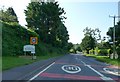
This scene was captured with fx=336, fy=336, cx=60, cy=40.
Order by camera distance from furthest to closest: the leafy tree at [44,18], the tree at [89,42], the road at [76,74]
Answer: the tree at [89,42], the leafy tree at [44,18], the road at [76,74]

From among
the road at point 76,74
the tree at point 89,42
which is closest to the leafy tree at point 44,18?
the road at point 76,74

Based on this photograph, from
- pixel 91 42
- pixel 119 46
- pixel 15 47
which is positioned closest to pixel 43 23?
pixel 119 46

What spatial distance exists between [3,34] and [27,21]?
38922mm

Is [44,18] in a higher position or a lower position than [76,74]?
higher

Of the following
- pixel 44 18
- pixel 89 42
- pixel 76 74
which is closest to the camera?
pixel 76 74

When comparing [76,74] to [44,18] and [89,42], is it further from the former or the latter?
[89,42]

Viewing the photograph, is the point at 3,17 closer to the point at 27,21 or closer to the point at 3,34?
the point at 27,21

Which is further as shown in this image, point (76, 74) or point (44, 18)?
point (44, 18)

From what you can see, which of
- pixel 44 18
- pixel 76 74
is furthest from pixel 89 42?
pixel 76 74

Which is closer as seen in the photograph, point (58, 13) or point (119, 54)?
point (119, 54)

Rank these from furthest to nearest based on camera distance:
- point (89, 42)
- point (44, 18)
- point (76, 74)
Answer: point (89, 42), point (44, 18), point (76, 74)

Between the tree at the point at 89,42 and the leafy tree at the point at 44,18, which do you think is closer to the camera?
the leafy tree at the point at 44,18

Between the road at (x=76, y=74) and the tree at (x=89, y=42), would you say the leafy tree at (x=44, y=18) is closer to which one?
the road at (x=76, y=74)

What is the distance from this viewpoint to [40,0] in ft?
310
